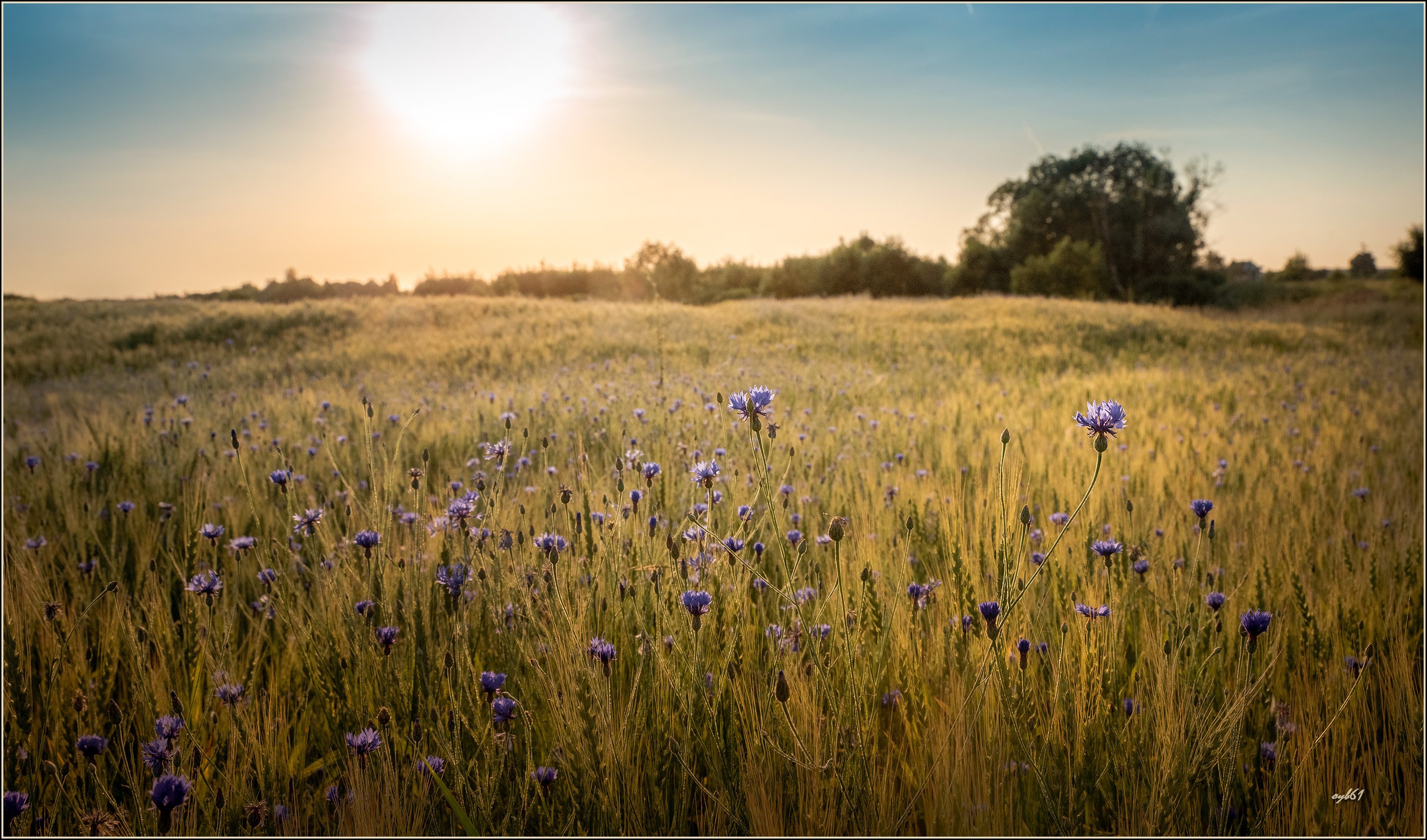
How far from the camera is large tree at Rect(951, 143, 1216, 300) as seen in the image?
121 ft

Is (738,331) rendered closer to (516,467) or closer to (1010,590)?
(516,467)

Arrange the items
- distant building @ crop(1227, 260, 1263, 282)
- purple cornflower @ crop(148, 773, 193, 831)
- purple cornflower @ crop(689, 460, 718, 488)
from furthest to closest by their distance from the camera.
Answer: distant building @ crop(1227, 260, 1263, 282) → purple cornflower @ crop(689, 460, 718, 488) → purple cornflower @ crop(148, 773, 193, 831)

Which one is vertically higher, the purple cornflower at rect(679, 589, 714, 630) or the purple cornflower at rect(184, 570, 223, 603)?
the purple cornflower at rect(679, 589, 714, 630)

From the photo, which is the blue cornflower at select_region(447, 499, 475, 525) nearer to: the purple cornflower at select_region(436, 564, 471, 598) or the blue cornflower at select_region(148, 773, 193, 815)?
the purple cornflower at select_region(436, 564, 471, 598)

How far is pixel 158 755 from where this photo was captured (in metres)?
1.37

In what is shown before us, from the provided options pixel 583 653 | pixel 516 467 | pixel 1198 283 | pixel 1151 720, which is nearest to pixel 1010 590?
pixel 1151 720

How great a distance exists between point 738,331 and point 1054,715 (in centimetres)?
1378

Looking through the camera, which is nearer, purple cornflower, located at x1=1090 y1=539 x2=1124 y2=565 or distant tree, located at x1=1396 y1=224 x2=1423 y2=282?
purple cornflower, located at x1=1090 y1=539 x2=1124 y2=565

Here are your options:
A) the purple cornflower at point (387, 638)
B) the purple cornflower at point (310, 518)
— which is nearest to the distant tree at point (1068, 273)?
the purple cornflower at point (310, 518)

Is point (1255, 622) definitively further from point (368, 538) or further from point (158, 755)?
point (158, 755)

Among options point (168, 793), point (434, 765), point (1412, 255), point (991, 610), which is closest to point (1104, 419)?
point (991, 610)

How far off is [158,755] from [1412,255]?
4740cm

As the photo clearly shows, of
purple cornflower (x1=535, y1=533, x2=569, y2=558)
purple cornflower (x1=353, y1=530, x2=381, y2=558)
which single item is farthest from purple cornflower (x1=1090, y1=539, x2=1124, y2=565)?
purple cornflower (x1=353, y1=530, x2=381, y2=558)

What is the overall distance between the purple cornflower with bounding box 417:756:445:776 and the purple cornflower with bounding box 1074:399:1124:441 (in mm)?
1481
